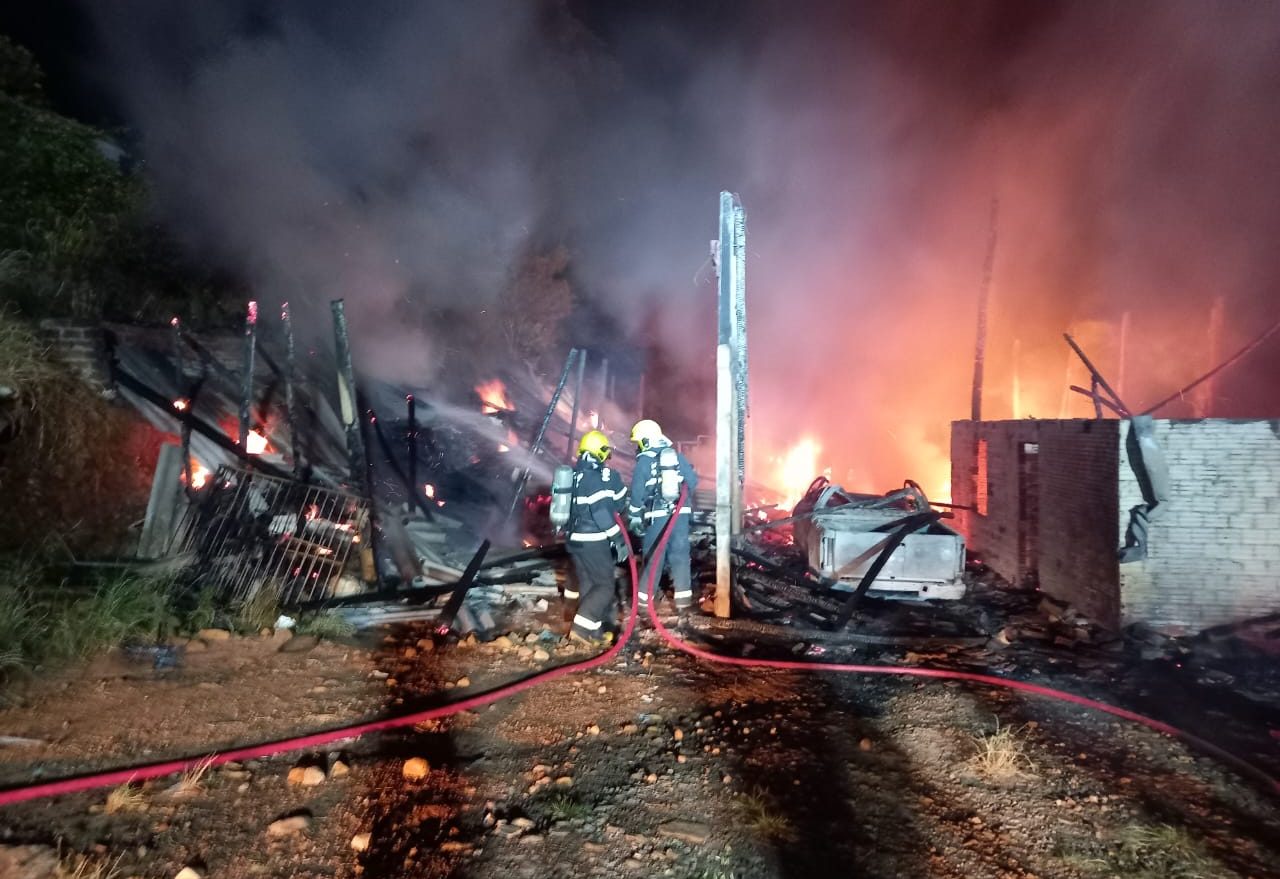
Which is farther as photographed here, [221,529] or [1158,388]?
[1158,388]

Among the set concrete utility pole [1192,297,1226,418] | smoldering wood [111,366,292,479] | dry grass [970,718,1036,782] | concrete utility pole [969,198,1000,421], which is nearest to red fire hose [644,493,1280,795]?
dry grass [970,718,1036,782]

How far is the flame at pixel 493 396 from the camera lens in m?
13.2

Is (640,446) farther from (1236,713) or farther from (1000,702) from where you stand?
(1236,713)

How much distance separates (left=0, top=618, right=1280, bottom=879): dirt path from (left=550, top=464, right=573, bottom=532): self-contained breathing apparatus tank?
1.40 m

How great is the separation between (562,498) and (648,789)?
8.69 feet

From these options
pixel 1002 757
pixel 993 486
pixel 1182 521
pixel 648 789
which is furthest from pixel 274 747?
pixel 993 486

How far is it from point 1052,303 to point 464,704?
18404mm

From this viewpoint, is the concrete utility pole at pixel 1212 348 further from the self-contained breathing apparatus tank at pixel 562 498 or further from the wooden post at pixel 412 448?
the wooden post at pixel 412 448

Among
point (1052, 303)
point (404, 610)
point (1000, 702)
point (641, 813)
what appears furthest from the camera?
point (1052, 303)

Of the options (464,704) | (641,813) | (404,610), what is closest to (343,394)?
(404,610)

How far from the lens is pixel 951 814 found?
3006 millimetres

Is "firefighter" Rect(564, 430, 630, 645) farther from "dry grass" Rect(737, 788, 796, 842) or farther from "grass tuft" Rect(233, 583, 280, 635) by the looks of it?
"dry grass" Rect(737, 788, 796, 842)

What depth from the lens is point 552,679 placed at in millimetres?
4445

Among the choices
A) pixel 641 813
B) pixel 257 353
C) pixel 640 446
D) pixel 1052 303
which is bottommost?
pixel 641 813
